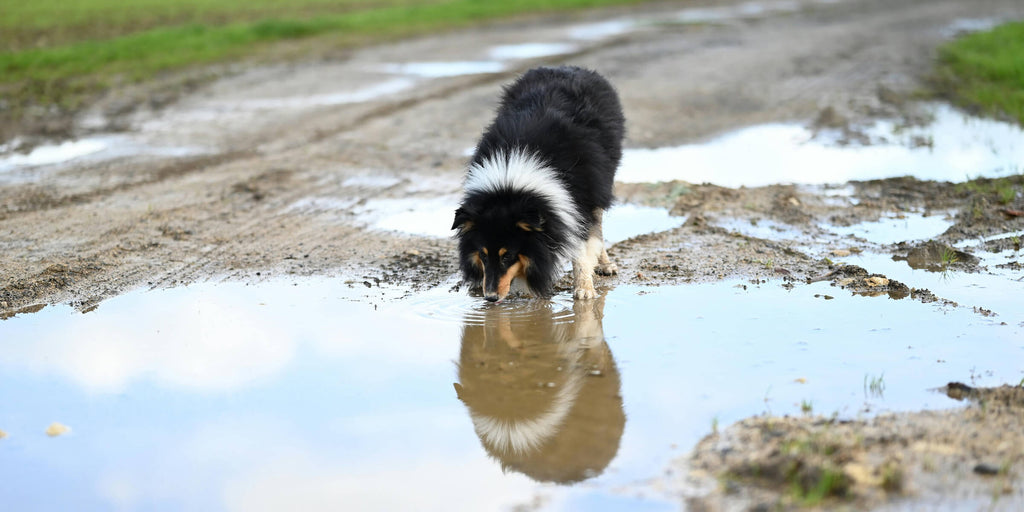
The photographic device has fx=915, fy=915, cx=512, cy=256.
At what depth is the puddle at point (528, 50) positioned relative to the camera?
15711 mm

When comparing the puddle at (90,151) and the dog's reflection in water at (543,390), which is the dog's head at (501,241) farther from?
the puddle at (90,151)

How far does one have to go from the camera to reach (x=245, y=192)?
27.5 ft

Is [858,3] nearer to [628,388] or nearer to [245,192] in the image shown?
[245,192]

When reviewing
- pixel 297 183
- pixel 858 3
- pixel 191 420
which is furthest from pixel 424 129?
pixel 858 3

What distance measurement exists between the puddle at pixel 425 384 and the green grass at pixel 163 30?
8231mm

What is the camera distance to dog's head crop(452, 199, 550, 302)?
215 inches

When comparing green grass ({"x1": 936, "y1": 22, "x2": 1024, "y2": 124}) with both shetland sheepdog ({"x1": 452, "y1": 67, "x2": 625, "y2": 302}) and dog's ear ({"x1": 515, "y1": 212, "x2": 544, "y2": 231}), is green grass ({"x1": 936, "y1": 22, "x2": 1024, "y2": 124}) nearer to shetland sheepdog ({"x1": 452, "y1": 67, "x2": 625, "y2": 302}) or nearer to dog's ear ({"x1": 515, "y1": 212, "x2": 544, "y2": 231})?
shetland sheepdog ({"x1": 452, "y1": 67, "x2": 625, "y2": 302})

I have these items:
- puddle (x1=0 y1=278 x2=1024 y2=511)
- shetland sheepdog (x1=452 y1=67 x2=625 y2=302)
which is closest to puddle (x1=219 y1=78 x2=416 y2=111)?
shetland sheepdog (x1=452 y1=67 x2=625 y2=302)

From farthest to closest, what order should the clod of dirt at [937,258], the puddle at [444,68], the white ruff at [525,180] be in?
the puddle at [444,68] < the clod of dirt at [937,258] < the white ruff at [525,180]

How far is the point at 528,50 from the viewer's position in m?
16.3

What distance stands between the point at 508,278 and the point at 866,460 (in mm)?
2482

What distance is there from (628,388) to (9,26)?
63.8 ft

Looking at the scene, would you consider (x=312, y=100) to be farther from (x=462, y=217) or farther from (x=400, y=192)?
(x=462, y=217)

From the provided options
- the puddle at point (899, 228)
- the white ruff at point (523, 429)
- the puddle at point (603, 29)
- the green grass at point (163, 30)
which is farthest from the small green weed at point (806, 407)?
the puddle at point (603, 29)
